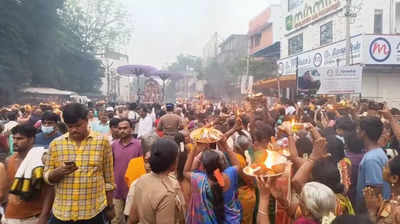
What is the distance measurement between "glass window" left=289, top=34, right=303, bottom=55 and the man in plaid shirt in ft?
97.1

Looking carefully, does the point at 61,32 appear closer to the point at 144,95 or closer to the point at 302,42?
the point at 144,95

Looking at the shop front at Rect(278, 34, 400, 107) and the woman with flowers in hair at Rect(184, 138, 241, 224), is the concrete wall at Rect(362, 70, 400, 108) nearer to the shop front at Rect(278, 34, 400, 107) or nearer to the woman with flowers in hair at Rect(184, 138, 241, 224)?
the shop front at Rect(278, 34, 400, 107)

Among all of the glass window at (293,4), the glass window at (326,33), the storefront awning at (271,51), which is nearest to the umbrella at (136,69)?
the glass window at (326,33)

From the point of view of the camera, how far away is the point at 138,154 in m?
5.43

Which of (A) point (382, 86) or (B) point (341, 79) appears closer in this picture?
(B) point (341, 79)

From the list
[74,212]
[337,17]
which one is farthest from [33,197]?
[337,17]

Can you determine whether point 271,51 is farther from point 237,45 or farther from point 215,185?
point 215,185

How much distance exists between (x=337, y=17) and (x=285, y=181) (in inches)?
970

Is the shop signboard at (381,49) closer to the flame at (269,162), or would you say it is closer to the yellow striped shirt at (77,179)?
the flame at (269,162)

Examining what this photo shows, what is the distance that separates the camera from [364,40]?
19.6 meters

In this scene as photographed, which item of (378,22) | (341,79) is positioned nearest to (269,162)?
(341,79)

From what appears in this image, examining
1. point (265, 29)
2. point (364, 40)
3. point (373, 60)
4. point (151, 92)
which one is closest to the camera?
point (364, 40)

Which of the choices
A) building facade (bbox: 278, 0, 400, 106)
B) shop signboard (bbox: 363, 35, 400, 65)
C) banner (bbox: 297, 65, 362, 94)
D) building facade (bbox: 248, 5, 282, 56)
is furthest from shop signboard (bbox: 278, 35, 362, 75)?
building facade (bbox: 248, 5, 282, 56)

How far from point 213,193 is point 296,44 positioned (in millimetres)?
30357
